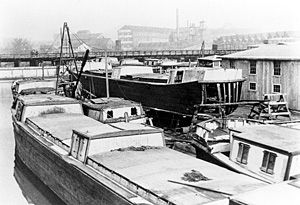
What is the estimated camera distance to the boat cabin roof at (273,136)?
12.4 m

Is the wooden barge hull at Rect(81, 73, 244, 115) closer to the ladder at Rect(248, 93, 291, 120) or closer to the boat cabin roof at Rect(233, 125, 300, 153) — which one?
the ladder at Rect(248, 93, 291, 120)

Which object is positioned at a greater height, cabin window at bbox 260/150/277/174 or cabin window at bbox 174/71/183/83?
cabin window at bbox 174/71/183/83

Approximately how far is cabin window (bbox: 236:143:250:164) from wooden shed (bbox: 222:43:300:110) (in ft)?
46.2

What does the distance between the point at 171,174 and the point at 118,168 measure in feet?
5.73

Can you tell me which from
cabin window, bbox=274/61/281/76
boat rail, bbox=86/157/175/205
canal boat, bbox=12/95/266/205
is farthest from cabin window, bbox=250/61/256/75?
boat rail, bbox=86/157/175/205

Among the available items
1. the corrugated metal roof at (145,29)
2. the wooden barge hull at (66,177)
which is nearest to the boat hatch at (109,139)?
the wooden barge hull at (66,177)

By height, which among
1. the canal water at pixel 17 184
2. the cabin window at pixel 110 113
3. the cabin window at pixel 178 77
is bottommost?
the canal water at pixel 17 184

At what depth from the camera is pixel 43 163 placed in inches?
680

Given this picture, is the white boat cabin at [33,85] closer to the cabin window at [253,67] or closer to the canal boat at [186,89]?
the canal boat at [186,89]

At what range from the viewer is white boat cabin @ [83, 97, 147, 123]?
20656 mm

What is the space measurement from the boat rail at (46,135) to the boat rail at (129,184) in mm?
2732

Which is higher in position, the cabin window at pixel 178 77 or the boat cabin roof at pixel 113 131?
the cabin window at pixel 178 77

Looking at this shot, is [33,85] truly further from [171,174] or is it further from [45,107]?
[171,174]

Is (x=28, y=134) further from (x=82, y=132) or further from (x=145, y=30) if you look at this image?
(x=145, y=30)
